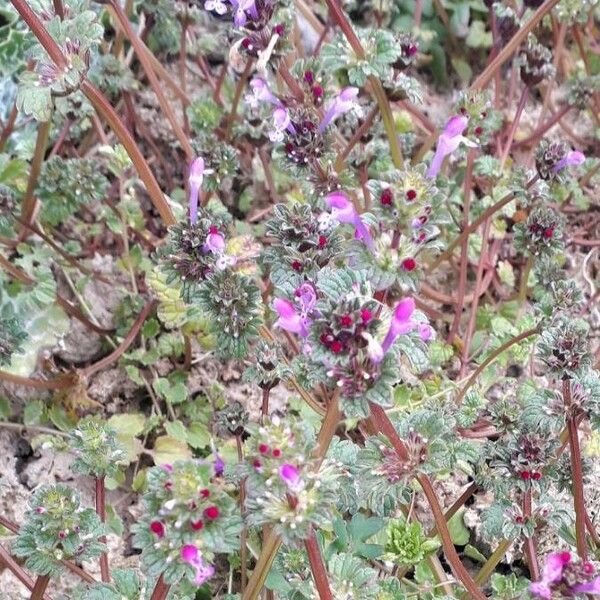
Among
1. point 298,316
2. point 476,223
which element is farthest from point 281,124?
point 476,223

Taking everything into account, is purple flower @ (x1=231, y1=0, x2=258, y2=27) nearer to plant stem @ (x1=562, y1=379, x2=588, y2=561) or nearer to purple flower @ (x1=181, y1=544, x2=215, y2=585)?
plant stem @ (x1=562, y1=379, x2=588, y2=561)

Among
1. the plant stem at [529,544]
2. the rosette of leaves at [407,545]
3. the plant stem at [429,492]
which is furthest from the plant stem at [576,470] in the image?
the rosette of leaves at [407,545]

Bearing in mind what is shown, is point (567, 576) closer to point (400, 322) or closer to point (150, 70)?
point (400, 322)

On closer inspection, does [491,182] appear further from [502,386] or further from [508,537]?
[508,537]

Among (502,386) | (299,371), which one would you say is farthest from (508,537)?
(502,386)

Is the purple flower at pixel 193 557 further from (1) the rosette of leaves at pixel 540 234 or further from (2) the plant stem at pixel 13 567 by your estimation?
(1) the rosette of leaves at pixel 540 234

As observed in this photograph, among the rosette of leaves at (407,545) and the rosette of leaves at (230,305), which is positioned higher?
the rosette of leaves at (230,305)
